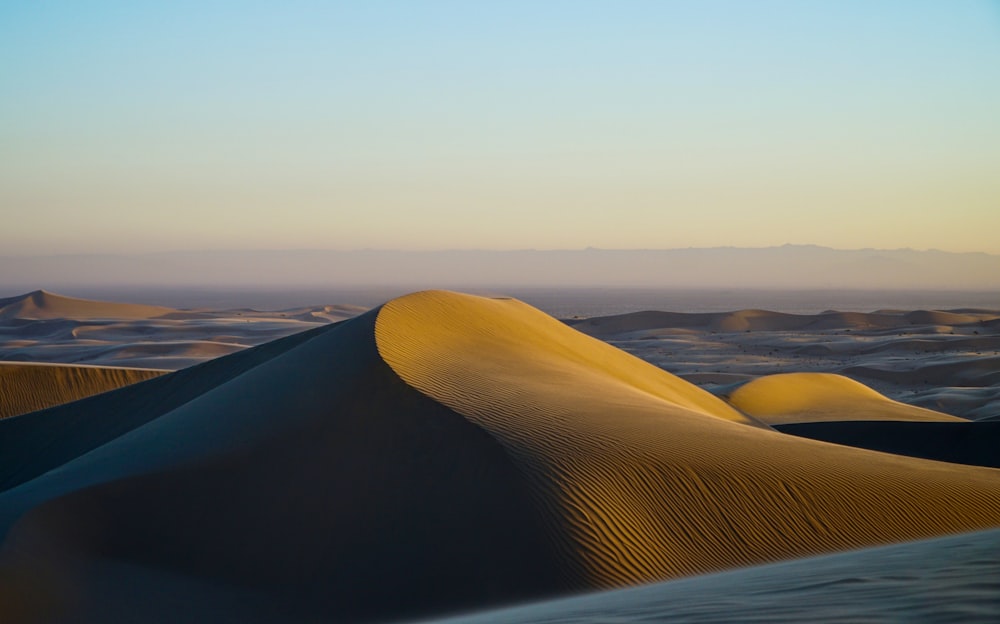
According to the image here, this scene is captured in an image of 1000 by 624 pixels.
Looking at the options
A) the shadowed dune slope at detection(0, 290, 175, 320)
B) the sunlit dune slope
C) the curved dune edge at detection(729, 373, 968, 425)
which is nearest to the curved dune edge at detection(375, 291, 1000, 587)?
the sunlit dune slope

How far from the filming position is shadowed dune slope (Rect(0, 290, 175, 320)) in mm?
72562

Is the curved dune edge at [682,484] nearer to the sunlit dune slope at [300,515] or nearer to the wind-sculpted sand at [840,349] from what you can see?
the sunlit dune slope at [300,515]

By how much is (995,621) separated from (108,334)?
178 ft

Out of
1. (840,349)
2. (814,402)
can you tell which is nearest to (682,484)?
(814,402)

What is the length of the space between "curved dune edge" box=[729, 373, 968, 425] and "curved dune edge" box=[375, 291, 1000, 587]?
1090 centimetres

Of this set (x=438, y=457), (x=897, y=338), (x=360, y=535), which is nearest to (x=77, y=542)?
(x=360, y=535)

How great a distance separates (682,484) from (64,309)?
7632 cm

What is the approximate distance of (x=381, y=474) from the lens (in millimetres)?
9133

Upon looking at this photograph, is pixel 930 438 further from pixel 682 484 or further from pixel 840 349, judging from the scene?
pixel 840 349

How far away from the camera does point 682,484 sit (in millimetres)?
8539

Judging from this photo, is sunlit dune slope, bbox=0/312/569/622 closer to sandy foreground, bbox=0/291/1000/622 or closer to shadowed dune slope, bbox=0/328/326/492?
sandy foreground, bbox=0/291/1000/622

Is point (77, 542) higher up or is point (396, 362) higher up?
point (396, 362)

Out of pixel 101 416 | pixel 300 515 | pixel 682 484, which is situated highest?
pixel 682 484

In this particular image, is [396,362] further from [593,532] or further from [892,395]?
[892,395]
